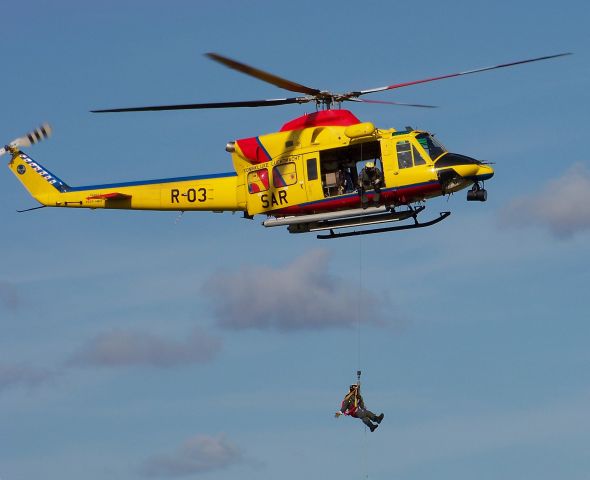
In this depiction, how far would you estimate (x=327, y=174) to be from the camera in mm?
45219

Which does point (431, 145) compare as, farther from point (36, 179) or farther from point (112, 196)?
point (36, 179)

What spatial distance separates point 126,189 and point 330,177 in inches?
330

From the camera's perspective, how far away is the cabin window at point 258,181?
46.0 m

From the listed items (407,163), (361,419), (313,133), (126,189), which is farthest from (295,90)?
(361,419)

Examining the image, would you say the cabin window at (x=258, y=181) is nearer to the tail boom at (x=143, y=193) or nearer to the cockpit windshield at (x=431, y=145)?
the tail boom at (x=143, y=193)

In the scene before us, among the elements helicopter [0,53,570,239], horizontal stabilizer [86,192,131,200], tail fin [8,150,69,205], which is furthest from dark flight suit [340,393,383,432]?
tail fin [8,150,69,205]

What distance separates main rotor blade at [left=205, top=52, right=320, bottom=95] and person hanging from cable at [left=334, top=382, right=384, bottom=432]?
33.7 feet

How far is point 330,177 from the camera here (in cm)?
4516

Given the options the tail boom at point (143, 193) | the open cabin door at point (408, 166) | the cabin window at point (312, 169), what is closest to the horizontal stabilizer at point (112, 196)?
the tail boom at point (143, 193)

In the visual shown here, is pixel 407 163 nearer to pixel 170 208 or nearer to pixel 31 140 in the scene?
pixel 170 208

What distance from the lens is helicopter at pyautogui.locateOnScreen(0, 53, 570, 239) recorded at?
144 feet

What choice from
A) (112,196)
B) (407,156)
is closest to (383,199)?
(407,156)

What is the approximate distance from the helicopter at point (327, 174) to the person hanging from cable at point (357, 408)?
5.86 meters

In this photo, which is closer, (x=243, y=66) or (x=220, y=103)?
(x=243, y=66)
